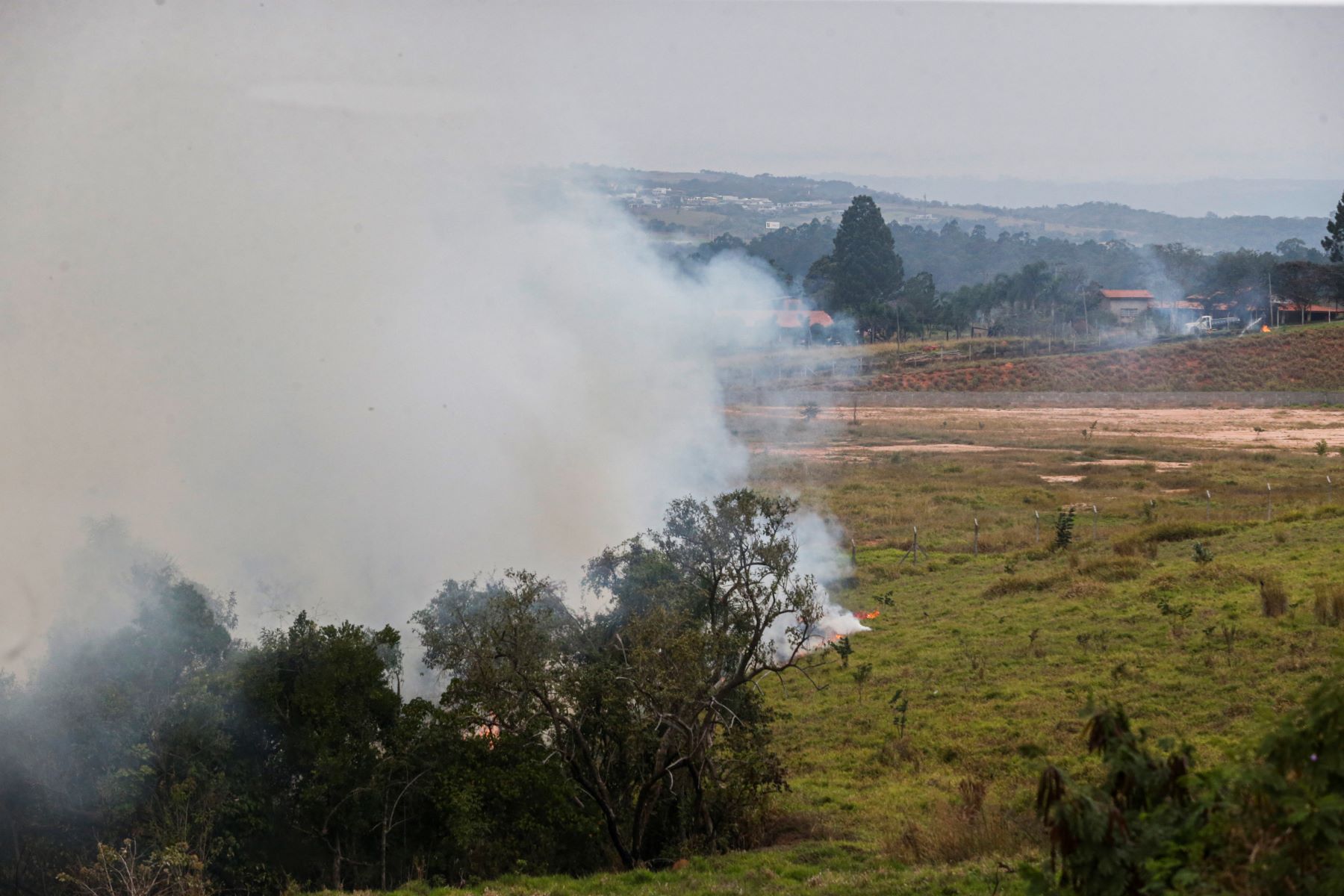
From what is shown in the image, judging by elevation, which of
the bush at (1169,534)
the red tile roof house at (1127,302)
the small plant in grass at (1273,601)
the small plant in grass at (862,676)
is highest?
the red tile roof house at (1127,302)

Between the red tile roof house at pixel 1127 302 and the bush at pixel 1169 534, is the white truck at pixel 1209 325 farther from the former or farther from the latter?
the bush at pixel 1169 534

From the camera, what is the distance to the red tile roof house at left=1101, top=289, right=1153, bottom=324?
10736 cm

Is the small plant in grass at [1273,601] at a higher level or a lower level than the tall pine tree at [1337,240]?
lower

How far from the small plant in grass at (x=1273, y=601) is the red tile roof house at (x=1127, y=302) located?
90.6 meters

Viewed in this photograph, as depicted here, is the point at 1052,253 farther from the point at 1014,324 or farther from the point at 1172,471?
the point at 1172,471

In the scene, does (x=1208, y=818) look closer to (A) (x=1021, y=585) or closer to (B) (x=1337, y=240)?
(A) (x=1021, y=585)

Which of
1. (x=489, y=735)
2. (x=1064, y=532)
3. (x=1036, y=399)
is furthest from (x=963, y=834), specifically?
(x=1036, y=399)

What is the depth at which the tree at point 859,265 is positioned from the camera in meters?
92.6

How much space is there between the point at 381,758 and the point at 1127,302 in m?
111

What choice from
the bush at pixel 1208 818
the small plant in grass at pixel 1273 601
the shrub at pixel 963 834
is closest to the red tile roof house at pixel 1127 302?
the small plant in grass at pixel 1273 601

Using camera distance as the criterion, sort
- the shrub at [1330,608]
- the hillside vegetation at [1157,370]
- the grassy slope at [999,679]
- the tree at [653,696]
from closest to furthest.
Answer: the grassy slope at [999,679]
the tree at [653,696]
the shrub at [1330,608]
the hillside vegetation at [1157,370]

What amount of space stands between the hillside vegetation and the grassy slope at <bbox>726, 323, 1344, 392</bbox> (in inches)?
2.2

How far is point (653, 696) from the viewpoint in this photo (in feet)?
43.2

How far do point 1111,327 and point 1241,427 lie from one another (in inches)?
1706
